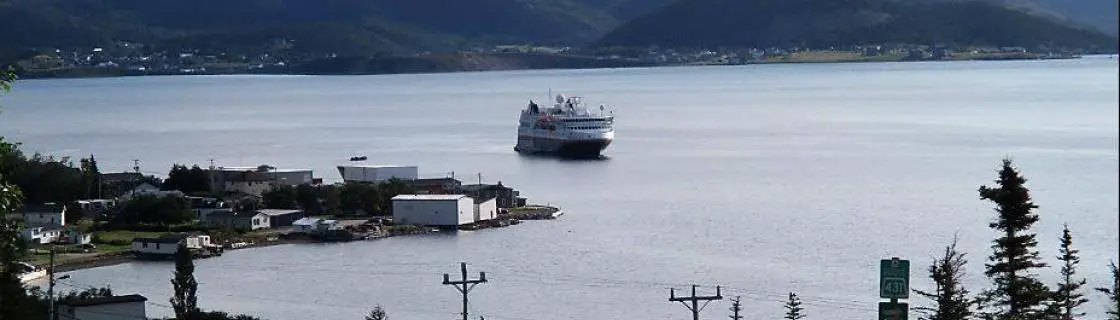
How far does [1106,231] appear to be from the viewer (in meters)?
15.7

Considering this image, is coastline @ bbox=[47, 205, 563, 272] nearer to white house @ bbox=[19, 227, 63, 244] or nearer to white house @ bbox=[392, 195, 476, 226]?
white house @ bbox=[392, 195, 476, 226]

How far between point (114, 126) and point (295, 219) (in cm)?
2465

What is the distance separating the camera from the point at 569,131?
29.7 meters

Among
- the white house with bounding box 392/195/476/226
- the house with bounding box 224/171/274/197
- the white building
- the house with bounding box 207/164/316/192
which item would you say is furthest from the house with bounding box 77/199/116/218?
the white building

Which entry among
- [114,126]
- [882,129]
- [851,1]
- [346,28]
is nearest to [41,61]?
[346,28]

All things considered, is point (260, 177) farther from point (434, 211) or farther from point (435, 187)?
→ point (434, 211)

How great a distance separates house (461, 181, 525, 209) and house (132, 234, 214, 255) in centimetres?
415

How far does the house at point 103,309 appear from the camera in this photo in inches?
365

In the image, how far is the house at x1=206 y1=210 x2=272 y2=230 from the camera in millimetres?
17719

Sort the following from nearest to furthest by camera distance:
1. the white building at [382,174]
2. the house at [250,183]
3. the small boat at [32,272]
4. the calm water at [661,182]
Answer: the calm water at [661,182]
the small boat at [32,272]
the house at [250,183]
the white building at [382,174]

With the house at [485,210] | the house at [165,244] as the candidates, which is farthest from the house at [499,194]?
the house at [165,244]

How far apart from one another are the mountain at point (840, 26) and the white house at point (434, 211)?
57162 millimetres

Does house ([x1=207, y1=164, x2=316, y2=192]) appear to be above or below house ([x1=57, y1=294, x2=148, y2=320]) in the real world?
above

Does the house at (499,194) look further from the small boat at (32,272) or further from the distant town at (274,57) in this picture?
the distant town at (274,57)
